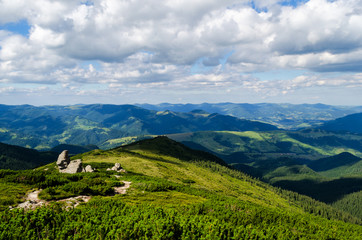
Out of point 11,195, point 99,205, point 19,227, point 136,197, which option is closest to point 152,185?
point 136,197

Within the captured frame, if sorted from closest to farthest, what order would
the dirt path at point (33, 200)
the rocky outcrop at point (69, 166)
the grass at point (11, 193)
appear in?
the grass at point (11, 193), the dirt path at point (33, 200), the rocky outcrop at point (69, 166)

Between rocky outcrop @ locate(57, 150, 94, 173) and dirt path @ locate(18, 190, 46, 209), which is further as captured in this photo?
rocky outcrop @ locate(57, 150, 94, 173)

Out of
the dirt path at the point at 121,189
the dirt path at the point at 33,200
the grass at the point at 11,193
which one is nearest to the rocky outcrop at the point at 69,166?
the dirt path at the point at 121,189

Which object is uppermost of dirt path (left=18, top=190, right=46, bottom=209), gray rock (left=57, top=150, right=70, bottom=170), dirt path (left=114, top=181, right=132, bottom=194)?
dirt path (left=18, top=190, right=46, bottom=209)

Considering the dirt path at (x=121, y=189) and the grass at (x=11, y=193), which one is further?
the dirt path at (x=121, y=189)

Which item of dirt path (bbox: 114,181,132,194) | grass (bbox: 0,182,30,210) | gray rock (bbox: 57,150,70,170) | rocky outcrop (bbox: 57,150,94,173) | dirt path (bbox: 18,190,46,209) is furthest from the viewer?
gray rock (bbox: 57,150,70,170)

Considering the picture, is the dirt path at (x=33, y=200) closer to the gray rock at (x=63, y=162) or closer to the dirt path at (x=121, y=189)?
the dirt path at (x=121, y=189)

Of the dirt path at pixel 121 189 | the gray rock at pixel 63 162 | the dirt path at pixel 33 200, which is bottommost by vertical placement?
the gray rock at pixel 63 162

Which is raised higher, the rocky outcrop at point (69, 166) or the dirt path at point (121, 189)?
the dirt path at point (121, 189)

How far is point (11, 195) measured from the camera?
27.9 m

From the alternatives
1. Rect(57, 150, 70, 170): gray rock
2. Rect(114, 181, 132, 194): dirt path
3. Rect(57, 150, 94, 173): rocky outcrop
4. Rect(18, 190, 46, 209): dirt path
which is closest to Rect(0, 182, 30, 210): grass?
Rect(18, 190, 46, 209): dirt path

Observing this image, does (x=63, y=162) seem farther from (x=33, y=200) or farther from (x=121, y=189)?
(x=33, y=200)

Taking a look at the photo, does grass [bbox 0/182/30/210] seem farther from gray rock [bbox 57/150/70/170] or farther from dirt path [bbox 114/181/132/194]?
gray rock [bbox 57/150/70/170]

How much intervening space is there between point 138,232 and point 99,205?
1229 cm
